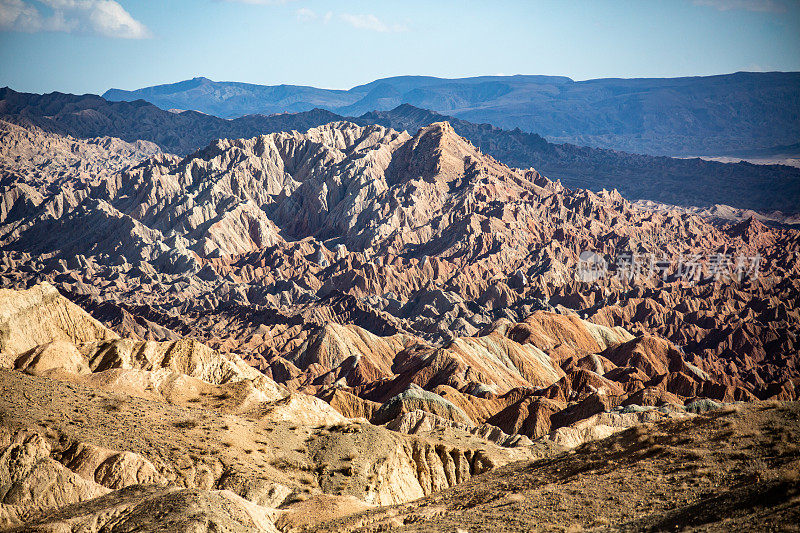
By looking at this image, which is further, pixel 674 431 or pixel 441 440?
pixel 441 440

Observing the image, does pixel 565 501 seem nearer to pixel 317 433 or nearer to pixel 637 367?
pixel 317 433

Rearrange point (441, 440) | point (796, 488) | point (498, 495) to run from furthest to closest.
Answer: point (441, 440), point (498, 495), point (796, 488)

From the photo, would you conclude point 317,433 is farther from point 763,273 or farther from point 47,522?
point 763,273

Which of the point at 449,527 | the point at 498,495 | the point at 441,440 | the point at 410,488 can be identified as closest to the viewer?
the point at 449,527

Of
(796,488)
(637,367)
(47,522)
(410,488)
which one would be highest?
(796,488)

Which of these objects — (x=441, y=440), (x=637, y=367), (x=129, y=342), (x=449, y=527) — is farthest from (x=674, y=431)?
(x=637, y=367)

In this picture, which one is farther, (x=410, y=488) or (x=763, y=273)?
(x=763, y=273)

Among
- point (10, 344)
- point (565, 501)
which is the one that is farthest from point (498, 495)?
point (10, 344)

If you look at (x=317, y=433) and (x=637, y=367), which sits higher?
(x=317, y=433)

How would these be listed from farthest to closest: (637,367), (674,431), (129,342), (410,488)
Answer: (637,367) < (129,342) < (410,488) < (674,431)
